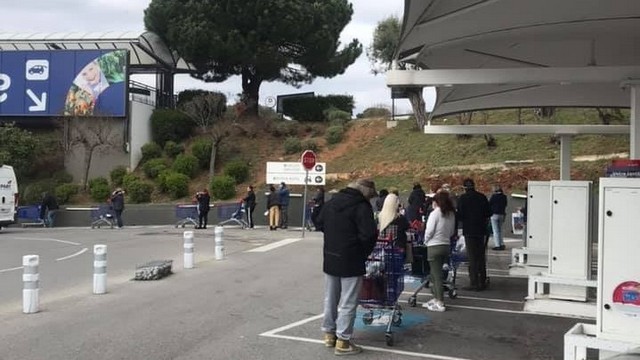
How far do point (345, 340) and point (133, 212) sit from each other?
27.0 m

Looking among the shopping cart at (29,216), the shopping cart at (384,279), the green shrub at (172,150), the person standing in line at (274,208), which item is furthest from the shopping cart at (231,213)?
the shopping cart at (384,279)

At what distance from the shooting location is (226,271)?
44.3ft

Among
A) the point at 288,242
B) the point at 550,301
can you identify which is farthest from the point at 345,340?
the point at 288,242

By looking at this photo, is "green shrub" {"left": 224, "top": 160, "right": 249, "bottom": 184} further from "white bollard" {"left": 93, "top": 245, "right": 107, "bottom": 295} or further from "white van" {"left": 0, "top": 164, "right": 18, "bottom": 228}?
"white bollard" {"left": 93, "top": 245, "right": 107, "bottom": 295}

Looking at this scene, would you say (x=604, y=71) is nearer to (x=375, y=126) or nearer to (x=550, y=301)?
(x=550, y=301)

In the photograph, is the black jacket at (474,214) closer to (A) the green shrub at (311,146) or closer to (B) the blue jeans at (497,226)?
(B) the blue jeans at (497,226)

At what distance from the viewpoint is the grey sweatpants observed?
23.2ft

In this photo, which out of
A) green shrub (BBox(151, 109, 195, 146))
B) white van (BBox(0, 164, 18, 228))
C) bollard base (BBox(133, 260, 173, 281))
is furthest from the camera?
green shrub (BBox(151, 109, 195, 146))

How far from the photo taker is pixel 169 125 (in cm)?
4116

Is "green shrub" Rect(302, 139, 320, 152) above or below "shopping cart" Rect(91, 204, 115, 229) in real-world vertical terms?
above

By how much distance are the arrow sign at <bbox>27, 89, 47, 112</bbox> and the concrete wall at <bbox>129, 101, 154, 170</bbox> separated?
5.02m

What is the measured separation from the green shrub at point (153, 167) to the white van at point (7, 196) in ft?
39.9

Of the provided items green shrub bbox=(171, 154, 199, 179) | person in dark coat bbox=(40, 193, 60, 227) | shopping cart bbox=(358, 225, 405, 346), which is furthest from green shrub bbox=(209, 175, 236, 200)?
shopping cart bbox=(358, 225, 405, 346)

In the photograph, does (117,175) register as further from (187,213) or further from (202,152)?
(187,213)
